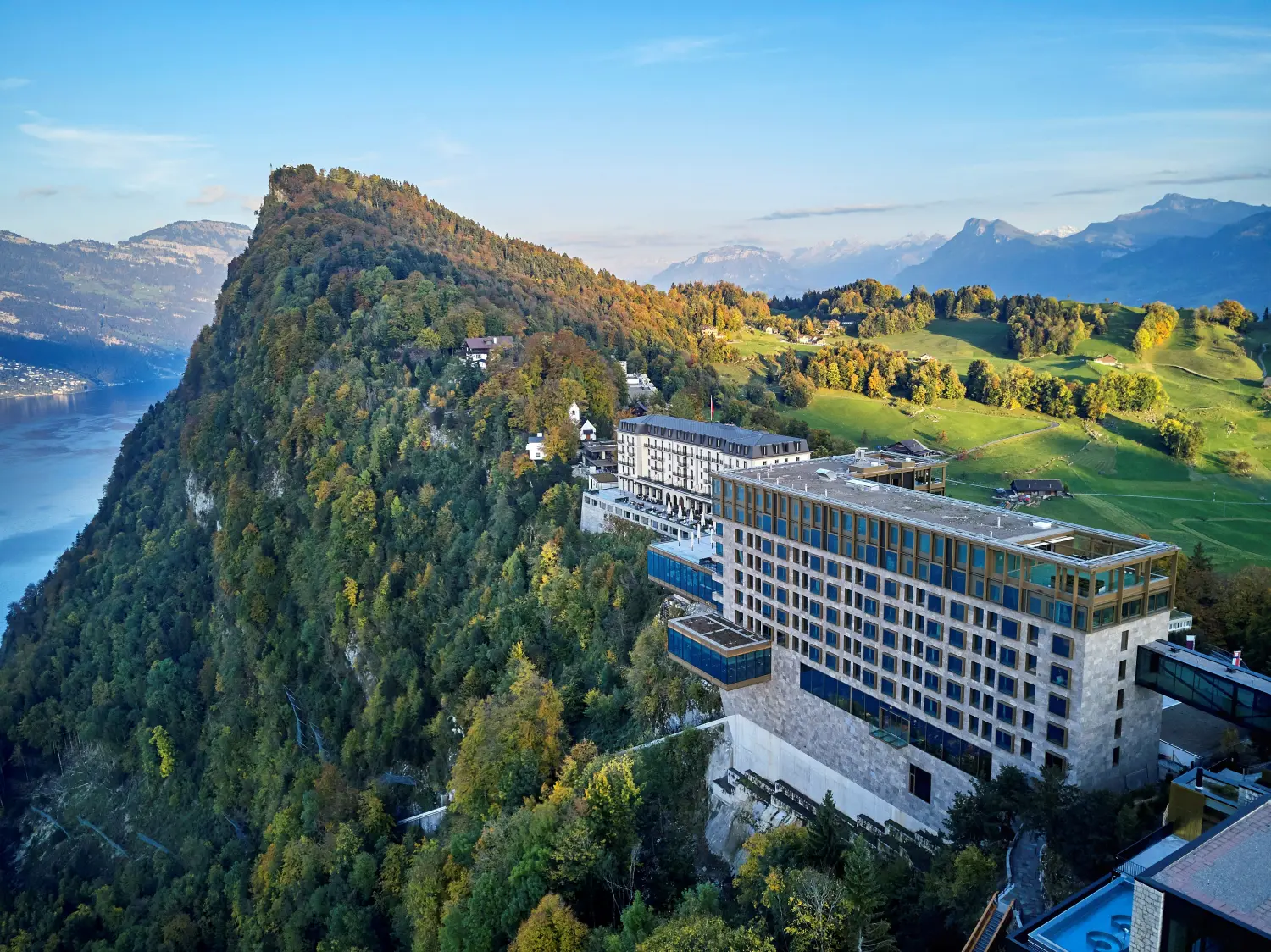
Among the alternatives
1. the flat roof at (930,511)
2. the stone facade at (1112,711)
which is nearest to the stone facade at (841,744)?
the stone facade at (1112,711)

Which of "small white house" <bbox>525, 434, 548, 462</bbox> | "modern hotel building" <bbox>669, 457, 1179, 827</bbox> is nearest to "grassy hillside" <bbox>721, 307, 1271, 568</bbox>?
"modern hotel building" <bbox>669, 457, 1179, 827</bbox>

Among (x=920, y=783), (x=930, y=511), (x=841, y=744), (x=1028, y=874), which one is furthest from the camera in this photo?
(x=841, y=744)

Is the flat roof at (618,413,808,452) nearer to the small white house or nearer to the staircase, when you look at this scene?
the small white house

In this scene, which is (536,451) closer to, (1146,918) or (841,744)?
(841,744)

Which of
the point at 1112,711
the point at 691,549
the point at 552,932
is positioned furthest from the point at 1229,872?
the point at 691,549

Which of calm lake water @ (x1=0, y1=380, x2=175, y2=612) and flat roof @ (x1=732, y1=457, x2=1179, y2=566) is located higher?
flat roof @ (x1=732, y1=457, x2=1179, y2=566)

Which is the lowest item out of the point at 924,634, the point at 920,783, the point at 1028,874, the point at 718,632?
the point at 920,783

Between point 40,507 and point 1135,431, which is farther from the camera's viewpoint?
point 40,507
